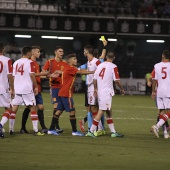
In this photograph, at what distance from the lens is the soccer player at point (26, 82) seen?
14.2 m

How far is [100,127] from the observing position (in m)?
15.2

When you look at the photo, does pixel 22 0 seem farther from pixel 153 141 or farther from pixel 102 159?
pixel 102 159

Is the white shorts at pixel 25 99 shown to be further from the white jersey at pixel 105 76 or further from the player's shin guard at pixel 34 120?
the white jersey at pixel 105 76

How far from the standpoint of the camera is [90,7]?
41.1m

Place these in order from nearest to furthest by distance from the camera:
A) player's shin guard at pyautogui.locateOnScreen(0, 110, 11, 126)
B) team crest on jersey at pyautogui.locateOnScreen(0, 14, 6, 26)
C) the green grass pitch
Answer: the green grass pitch → player's shin guard at pyautogui.locateOnScreen(0, 110, 11, 126) → team crest on jersey at pyautogui.locateOnScreen(0, 14, 6, 26)

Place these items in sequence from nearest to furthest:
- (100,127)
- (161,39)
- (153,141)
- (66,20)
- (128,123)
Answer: (153,141)
(100,127)
(128,123)
(66,20)
(161,39)

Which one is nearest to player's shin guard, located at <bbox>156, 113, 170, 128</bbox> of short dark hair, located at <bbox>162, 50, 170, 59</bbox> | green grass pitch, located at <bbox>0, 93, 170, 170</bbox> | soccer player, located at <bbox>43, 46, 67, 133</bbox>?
green grass pitch, located at <bbox>0, 93, 170, 170</bbox>

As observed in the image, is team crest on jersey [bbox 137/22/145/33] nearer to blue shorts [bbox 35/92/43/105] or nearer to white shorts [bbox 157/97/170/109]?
blue shorts [bbox 35/92/43/105]

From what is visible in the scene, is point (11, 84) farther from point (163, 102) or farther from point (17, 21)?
point (17, 21)

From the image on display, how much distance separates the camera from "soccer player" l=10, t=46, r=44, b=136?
561 inches

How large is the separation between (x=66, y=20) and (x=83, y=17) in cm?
108

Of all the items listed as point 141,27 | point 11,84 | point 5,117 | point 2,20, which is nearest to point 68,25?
point 2,20

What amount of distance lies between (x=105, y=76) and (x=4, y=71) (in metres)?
2.26

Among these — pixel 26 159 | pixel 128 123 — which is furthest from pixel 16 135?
pixel 128 123
